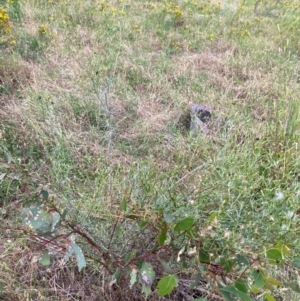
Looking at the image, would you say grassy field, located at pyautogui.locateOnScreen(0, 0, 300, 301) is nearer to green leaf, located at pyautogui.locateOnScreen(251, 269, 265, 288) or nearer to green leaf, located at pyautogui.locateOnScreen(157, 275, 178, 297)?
green leaf, located at pyautogui.locateOnScreen(251, 269, 265, 288)

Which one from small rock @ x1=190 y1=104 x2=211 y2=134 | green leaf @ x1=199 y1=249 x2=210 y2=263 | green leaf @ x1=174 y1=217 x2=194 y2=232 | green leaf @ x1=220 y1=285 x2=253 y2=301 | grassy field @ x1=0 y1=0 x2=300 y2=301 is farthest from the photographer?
small rock @ x1=190 y1=104 x2=211 y2=134

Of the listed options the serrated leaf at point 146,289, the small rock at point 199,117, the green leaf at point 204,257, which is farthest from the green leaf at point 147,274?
the small rock at point 199,117

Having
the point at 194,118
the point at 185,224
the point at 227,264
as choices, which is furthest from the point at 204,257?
the point at 194,118

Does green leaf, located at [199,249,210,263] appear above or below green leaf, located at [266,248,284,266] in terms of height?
below

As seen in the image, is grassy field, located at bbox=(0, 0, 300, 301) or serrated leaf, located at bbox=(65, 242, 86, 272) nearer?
serrated leaf, located at bbox=(65, 242, 86, 272)

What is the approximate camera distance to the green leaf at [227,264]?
3.56ft

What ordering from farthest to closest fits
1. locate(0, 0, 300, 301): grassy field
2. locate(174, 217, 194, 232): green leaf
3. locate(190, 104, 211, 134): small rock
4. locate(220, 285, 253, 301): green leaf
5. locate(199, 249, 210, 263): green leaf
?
locate(190, 104, 211, 134): small rock → locate(0, 0, 300, 301): grassy field → locate(199, 249, 210, 263): green leaf → locate(174, 217, 194, 232): green leaf → locate(220, 285, 253, 301): green leaf

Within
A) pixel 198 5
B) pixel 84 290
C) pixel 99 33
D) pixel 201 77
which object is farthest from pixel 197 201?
pixel 198 5

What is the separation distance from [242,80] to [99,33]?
1.63 metres

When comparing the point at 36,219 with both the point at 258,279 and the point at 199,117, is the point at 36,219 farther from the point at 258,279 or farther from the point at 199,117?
the point at 199,117

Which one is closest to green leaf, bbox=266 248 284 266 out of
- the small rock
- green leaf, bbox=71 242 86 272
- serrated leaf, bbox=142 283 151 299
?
serrated leaf, bbox=142 283 151 299

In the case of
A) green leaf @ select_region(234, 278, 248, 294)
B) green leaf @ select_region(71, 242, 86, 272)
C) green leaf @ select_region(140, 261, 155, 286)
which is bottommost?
green leaf @ select_region(140, 261, 155, 286)

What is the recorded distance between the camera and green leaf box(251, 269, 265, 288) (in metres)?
0.97

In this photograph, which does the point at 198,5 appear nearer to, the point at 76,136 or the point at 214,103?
the point at 214,103
